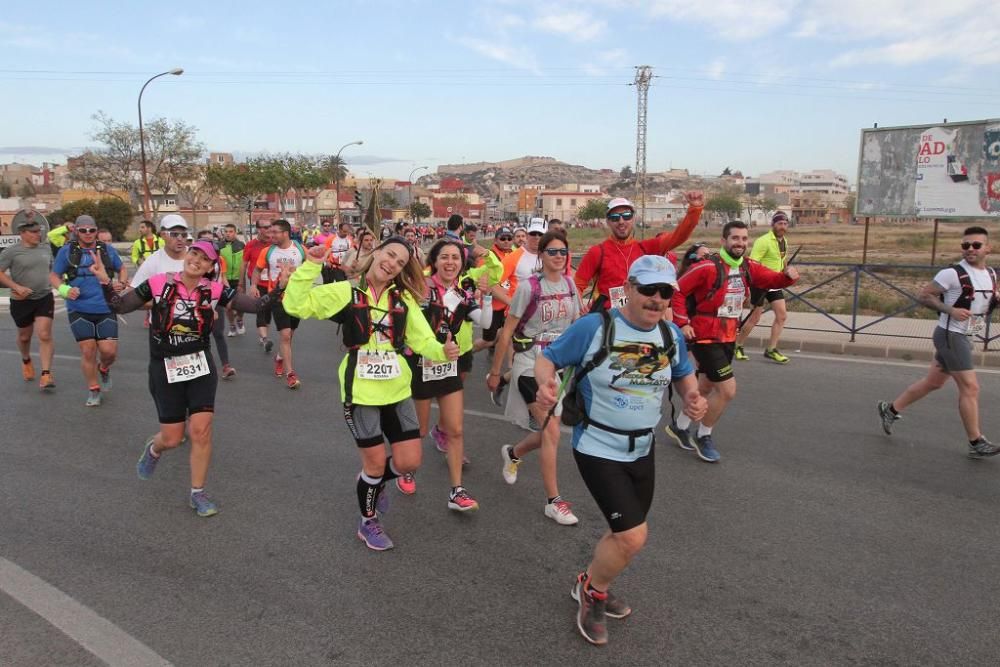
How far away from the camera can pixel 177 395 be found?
4.59m

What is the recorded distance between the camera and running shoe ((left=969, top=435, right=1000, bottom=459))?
5.61 metres

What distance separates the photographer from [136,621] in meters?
3.40

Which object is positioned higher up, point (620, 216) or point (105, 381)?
point (620, 216)

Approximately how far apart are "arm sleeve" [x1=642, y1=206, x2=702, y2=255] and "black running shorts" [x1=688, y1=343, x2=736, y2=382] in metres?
0.87

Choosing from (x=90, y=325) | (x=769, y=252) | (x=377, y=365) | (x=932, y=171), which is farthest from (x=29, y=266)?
(x=932, y=171)

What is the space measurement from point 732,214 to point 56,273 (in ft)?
425

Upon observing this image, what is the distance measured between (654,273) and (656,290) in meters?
0.07

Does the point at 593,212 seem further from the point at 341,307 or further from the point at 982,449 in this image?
the point at 341,307

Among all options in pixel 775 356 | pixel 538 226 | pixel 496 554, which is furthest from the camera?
pixel 775 356

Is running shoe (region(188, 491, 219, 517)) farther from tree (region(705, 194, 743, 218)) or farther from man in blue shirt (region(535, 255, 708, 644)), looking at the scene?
tree (region(705, 194, 743, 218))

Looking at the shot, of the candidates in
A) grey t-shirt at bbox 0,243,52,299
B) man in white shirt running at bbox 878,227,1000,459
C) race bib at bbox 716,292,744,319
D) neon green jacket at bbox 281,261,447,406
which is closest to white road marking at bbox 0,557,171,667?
neon green jacket at bbox 281,261,447,406

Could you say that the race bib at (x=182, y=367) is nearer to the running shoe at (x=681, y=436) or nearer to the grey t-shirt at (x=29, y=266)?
the running shoe at (x=681, y=436)

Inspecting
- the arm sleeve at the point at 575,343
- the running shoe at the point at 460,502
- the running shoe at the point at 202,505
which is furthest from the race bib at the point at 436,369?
the running shoe at the point at 202,505

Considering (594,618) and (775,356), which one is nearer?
(594,618)
